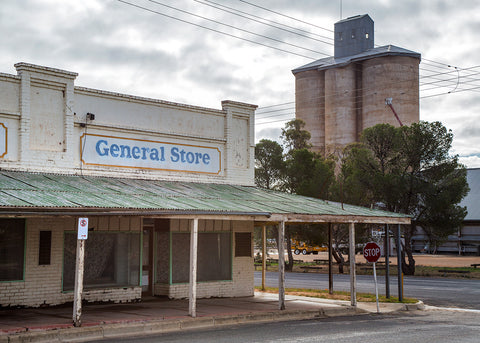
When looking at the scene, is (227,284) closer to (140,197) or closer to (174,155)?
(174,155)

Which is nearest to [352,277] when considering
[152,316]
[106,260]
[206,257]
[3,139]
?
[206,257]

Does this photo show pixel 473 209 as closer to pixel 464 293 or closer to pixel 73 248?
pixel 464 293

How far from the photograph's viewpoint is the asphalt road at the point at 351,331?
12.2 metres

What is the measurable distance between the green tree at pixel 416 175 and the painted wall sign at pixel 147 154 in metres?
17.6

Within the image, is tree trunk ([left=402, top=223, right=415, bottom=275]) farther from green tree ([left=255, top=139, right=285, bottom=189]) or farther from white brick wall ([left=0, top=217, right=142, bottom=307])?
white brick wall ([left=0, top=217, right=142, bottom=307])

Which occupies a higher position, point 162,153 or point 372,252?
point 162,153

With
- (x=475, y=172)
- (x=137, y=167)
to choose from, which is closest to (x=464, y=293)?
(x=137, y=167)

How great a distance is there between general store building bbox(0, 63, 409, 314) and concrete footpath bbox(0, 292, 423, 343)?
29.7 inches

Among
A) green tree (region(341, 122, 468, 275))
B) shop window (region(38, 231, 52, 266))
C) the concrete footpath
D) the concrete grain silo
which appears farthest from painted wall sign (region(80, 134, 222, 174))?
the concrete grain silo

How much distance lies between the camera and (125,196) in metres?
14.7

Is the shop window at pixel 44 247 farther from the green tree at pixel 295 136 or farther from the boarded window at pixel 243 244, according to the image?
the green tree at pixel 295 136

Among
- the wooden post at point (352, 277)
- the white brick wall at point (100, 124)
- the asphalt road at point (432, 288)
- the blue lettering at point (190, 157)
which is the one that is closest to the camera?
the white brick wall at point (100, 124)

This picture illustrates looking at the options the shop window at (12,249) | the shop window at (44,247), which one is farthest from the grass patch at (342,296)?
the shop window at (12,249)

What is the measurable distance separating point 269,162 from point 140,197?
27034 mm
